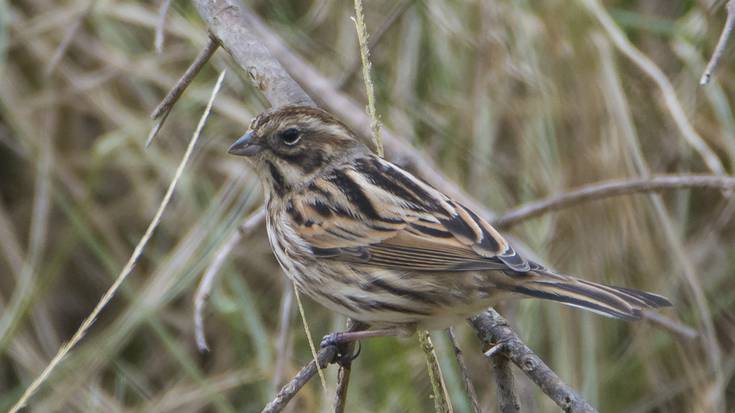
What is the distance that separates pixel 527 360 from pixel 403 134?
6.28 ft

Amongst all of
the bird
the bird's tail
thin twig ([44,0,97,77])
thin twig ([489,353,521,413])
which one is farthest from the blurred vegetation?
thin twig ([489,353,521,413])

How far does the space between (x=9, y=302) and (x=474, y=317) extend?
8.59ft

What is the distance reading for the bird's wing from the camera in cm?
266

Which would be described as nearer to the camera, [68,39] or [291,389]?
[291,389]

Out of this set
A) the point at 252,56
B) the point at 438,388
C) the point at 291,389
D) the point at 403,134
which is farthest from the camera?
the point at 403,134

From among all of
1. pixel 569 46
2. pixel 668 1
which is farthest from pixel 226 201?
pixel 668 1

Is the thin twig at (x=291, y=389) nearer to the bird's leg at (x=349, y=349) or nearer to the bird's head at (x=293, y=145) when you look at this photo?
the bird's leg at (x=349, y=349)

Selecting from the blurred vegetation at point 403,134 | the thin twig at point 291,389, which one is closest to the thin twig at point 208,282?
the thin twig at point 291,389

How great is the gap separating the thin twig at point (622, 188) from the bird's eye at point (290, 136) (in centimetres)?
71

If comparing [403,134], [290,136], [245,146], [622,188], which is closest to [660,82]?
[622,188]

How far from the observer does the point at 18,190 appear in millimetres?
4652

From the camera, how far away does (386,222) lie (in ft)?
9.16

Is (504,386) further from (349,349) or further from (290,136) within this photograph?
(290,136)

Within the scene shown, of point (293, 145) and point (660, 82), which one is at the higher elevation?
point (293, 145)
